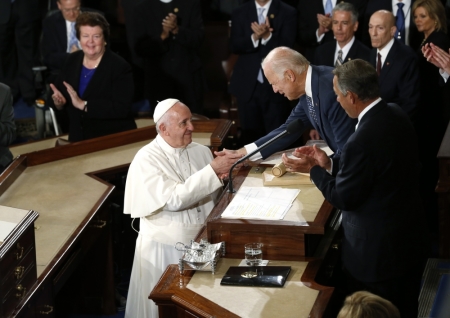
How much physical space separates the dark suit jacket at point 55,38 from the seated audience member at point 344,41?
262 cm

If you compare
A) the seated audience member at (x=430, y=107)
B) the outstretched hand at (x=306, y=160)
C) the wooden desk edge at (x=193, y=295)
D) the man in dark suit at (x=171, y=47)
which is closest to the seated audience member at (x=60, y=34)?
the man in dark suit at (x=171, y=47)

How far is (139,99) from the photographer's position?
31.1ft

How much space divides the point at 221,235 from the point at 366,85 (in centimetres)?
104

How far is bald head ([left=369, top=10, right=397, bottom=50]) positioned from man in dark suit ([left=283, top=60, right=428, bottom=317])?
2.81 meters

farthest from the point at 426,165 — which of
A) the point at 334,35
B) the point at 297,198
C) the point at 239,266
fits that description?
the point at 239,266

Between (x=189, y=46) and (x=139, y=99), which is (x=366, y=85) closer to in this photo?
(x=189, y=46)

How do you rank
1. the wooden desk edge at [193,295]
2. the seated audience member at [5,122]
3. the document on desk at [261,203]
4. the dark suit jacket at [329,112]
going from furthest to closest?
the seated audience member at [5,122] → the dark suit jacket at [329,112] → the document on desk at [261,203] → the wooden desk edge at [193,295]

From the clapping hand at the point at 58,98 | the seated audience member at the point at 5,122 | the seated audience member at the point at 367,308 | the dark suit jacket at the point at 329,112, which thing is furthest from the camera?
the clapping hand at the point at 58,98

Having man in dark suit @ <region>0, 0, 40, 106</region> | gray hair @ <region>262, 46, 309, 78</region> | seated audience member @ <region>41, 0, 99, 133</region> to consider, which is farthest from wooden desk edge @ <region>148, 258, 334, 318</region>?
man in dark suit @ <region>0, 0, 40, 106</region>

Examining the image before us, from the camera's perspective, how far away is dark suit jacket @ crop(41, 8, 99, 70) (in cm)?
806

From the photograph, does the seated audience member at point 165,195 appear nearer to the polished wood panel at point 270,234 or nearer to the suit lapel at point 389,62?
the polished wood panel at point 270,234

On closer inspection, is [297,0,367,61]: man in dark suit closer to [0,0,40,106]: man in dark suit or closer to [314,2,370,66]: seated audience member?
[314,2,370,66]: seated audience member

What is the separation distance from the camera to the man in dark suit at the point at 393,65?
6.66m

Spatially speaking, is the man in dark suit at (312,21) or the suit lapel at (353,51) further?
the man in dark suit at (312,21)
